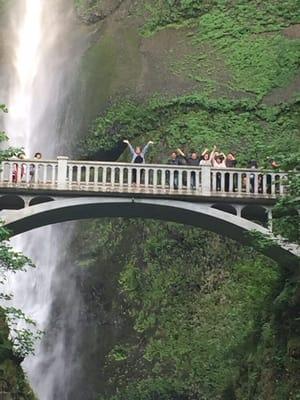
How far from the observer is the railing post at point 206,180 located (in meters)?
17.9

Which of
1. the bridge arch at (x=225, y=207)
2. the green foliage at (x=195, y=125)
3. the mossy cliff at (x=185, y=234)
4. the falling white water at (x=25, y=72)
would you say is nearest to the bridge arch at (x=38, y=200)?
the bridge arch at (x=225, y=207)

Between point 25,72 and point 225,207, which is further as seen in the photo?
point 25,72

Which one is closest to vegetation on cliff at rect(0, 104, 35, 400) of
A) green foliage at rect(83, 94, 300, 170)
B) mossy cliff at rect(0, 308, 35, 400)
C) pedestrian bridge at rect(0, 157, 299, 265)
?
mossy cliff at rect(0, 308, 35, 400)

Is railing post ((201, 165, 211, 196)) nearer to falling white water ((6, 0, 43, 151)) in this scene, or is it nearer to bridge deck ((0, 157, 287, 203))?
bridge deck ((0, 157, 287, 203))

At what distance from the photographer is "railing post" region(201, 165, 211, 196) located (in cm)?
1794

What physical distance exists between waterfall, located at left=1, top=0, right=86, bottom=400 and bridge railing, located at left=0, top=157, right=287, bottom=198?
9.39 metres

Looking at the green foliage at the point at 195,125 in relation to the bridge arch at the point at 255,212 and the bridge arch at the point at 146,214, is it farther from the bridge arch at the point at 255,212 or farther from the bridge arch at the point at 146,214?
the bridge arch at the point at 146,214

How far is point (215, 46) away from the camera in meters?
31.1

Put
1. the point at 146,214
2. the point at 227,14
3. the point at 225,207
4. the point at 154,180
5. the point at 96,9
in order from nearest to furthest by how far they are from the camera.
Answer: the point at 154,180 → the point at 225,207 → the point at 146,214 → the point at 227,14 → the point at 96,9

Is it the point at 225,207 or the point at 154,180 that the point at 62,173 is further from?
the point at 225,207

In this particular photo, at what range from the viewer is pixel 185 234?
25.7 m

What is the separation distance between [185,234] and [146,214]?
693 centimetres

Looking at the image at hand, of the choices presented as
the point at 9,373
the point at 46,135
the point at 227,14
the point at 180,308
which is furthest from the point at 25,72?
the point at 9,373

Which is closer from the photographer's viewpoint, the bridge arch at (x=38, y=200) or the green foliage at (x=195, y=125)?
the bridge arch at (x=38, y=200)
